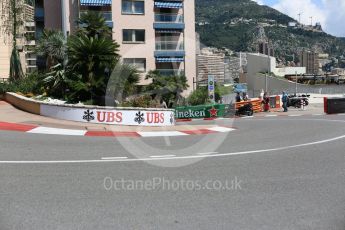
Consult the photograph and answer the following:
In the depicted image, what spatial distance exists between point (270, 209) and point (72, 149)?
23.9 ft

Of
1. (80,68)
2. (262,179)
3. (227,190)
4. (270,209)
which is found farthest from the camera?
(80,68)

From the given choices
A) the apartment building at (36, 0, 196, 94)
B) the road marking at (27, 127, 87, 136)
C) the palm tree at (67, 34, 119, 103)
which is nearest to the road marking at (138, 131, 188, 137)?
the road marking at (27, 127, 87, 136)

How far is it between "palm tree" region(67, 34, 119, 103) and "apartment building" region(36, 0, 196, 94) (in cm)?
2151

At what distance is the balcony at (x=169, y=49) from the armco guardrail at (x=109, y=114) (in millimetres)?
30712

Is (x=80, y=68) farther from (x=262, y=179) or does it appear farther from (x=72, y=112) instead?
(x=262, y=179)

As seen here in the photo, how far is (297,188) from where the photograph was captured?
8445 millimetres

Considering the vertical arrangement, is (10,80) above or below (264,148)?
above

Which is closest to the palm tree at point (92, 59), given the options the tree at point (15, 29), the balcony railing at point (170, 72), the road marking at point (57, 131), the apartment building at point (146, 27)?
the tree at point (15, 29)

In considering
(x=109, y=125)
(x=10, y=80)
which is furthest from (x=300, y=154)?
(x=10, y=80)

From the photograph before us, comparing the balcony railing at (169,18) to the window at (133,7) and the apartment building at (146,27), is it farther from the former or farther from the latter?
the window at (133,7)

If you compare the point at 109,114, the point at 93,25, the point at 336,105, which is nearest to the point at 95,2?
the point at 93,25

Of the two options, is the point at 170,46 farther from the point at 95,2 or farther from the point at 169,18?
the point at 95,2

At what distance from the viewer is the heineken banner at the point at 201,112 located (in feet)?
113

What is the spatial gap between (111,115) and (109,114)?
0.33 feet
